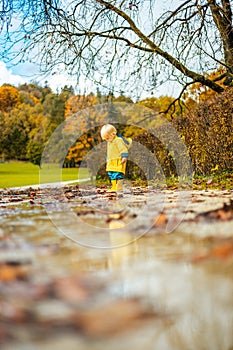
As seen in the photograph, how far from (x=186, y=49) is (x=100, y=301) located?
11793 mm

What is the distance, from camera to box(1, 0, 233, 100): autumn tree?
1188 cm

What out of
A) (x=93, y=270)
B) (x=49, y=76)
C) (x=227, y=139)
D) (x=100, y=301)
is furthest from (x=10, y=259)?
(x=49, y=76)

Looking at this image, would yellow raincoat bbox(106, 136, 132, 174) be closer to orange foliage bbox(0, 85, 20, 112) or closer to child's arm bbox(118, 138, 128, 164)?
child's arm bbox(118, 138, 128, 164)

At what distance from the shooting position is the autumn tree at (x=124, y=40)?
11883 mm

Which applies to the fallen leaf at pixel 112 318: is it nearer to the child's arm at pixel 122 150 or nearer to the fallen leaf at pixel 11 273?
the fallen leaf at pixel 11 273

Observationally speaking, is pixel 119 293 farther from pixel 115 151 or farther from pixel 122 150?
pixel 115 151

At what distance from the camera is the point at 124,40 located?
12758 millimetres

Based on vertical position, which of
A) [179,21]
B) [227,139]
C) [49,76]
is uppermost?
[179,21]

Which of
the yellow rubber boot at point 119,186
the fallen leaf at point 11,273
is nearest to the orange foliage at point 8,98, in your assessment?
the yellow rubber boot at point 119,186

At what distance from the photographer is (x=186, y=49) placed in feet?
40.2

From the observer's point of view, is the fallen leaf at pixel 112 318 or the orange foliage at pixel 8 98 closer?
the fallen leaf at pixel 112 318

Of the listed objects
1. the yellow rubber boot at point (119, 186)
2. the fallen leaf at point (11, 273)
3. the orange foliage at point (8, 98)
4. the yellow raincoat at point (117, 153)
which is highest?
the orange foliage at point (8, 98)

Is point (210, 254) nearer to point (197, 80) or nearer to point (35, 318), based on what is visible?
point (35, 318)

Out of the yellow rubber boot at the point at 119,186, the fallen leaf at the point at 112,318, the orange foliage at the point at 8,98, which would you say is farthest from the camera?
the orange foliage at the point at 8,98
